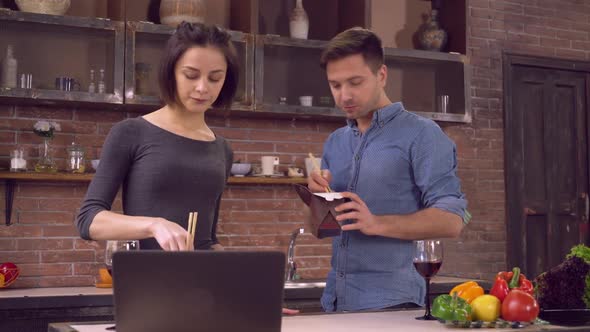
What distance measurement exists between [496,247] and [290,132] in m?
1.68

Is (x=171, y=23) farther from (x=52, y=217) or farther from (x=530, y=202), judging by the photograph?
(x=530, y=202)

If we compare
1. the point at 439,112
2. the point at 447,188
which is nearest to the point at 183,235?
the point at 447,188

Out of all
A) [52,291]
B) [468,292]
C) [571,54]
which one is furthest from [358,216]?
[571,54]

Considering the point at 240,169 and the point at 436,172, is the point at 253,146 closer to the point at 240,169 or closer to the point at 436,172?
the point at 240,169

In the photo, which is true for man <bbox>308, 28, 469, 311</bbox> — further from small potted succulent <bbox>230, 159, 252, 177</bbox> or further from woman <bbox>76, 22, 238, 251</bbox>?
small potted succulent <bbox>230, 159, 252, 177</bbox>

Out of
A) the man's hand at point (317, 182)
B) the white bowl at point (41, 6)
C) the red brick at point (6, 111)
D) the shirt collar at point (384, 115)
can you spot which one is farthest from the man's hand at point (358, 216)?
the red brick at point (6, 111)

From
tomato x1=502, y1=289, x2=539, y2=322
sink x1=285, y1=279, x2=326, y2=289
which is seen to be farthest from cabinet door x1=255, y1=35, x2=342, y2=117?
tomato x1=502, y1=289, x2=539, y2=322

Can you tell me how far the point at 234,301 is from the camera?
1367 mm

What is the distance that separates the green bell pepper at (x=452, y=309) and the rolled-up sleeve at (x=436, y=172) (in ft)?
1.44

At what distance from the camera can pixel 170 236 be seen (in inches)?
68.2

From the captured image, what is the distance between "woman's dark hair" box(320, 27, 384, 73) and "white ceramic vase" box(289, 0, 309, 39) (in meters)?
1.93

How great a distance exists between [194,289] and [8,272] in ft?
8.69

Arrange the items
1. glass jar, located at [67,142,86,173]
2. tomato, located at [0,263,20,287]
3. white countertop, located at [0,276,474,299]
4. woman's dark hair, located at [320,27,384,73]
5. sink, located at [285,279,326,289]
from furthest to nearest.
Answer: sink, located at [285,279,326,289], glass jar, located at [67,142,86,173], tomato, located at [0,263,20,287], white countertop, located at [0,276,474,299], woman's dark hair, located at [320,27,384,73]

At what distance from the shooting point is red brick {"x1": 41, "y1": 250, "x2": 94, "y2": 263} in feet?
13.3
